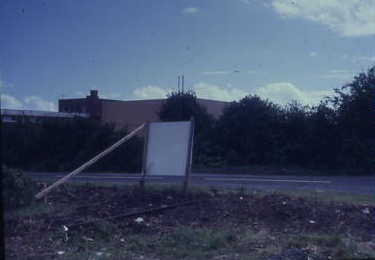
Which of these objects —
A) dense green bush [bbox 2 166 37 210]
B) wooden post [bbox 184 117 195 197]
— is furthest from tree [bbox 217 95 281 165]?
dense green bush [bbox 2 166 37 210]

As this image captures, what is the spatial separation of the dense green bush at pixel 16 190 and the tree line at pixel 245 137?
694 inches

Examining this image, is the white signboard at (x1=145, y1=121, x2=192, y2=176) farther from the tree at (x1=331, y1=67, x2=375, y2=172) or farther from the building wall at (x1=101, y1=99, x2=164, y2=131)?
the building wall at (x1=101, y1=99, x2=164, y2=131)

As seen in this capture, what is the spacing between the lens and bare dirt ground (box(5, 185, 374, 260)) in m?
8.66

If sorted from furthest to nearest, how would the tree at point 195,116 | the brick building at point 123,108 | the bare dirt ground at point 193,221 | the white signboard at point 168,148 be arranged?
1. the brick building at point 123,108
2. the tree at point 195,116
3. the white signboard at point 168,148
4. the bare dirt ground at point 193,221

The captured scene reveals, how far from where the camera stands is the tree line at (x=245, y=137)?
2906 cm

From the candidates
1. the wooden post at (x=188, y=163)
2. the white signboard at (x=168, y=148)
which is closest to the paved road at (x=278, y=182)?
the white signboard at (x=168, y=148)

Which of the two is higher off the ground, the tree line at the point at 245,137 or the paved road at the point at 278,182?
the tree line at the point at 245,137

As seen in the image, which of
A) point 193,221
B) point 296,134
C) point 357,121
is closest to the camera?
point 193,221

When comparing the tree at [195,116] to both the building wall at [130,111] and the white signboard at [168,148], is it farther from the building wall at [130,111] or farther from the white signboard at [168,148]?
the white signboard at [168,148]

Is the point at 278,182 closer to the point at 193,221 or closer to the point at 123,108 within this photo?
the point at 193,221

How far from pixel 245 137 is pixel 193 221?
22.2 meters

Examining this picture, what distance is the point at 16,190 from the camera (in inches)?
539

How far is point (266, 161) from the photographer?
31.8m

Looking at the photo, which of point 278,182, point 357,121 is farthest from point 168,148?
point 357,121
